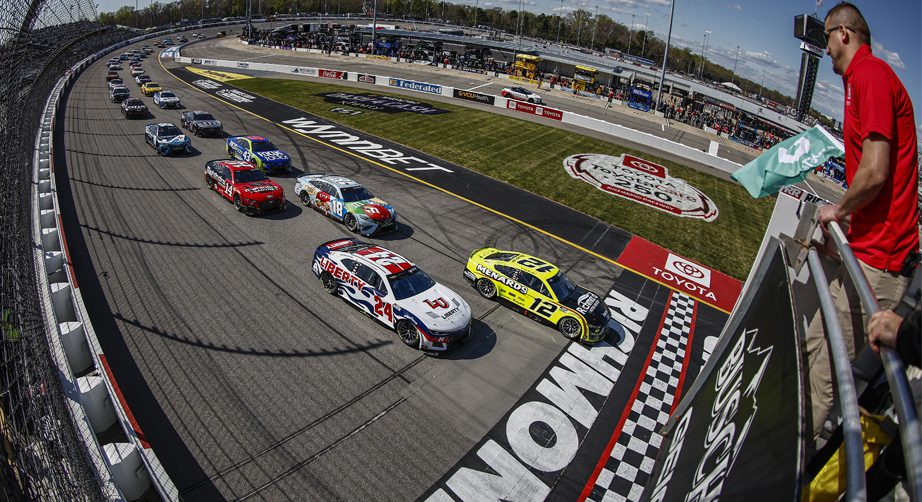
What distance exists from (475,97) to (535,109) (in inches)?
249

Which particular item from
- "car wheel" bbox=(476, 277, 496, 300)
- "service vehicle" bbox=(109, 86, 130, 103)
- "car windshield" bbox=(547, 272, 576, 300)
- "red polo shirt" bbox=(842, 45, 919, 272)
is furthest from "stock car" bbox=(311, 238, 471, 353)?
"service vehicle" bbox=(109, 86, 130, 103)

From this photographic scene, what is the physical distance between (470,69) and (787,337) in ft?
233

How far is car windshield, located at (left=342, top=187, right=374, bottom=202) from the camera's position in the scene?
18.9 m

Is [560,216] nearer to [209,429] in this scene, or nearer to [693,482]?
[209,429]

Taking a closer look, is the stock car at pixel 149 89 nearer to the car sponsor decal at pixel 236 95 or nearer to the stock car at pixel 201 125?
the car sponsor decal at pixel 236 95

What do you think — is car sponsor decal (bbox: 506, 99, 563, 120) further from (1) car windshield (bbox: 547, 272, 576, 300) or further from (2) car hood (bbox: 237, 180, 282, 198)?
(1) car windshield (bbox: 547, 272, 576, 300)

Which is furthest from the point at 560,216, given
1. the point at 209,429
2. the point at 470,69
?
the point at 470,69

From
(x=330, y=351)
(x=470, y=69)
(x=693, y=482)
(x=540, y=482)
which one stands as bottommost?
(x=540, y=482)

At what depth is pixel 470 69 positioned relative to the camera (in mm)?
68938

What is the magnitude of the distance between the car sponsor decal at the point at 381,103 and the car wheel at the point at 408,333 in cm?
3022

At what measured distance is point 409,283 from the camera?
43.3 ft

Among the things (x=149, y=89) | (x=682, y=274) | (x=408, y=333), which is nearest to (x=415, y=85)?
(x=149, y=89)

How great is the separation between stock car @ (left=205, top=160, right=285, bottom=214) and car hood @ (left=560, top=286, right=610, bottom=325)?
1164 cm

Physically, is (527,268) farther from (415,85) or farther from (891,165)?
(415,85)
